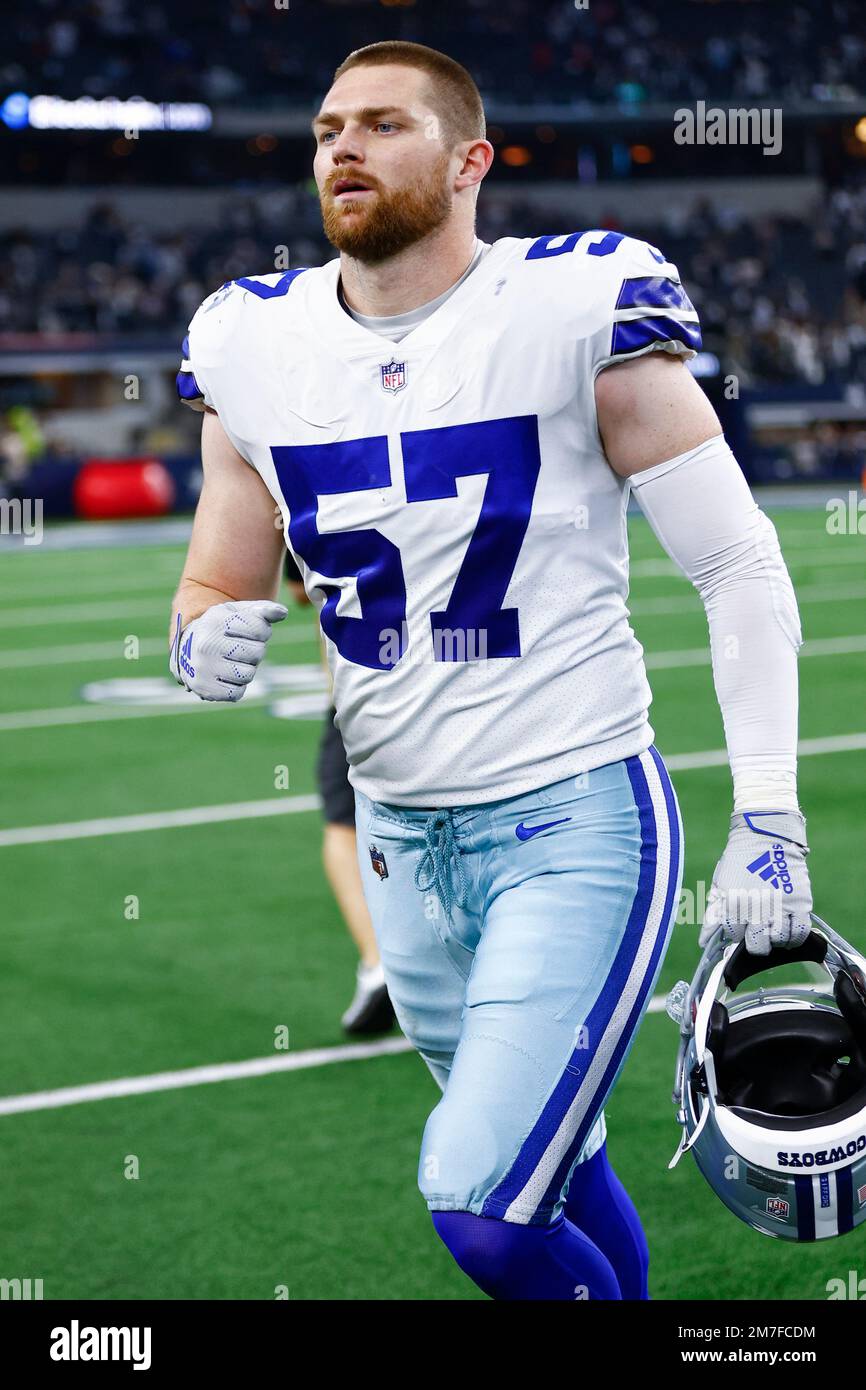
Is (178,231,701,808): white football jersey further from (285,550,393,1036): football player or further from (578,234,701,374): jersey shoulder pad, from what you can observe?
(285,550,393,1036): football player

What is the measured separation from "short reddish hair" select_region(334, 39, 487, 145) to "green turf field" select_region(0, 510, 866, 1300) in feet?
6.98

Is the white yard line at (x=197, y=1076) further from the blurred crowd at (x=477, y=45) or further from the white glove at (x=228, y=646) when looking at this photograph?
the blurred crowd at (x=477, y=45)

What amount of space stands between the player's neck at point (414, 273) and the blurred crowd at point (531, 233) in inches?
1064

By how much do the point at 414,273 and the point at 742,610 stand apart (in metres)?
0.72

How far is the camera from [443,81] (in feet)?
8.87

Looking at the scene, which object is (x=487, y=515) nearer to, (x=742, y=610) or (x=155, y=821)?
(x=742, y=610)

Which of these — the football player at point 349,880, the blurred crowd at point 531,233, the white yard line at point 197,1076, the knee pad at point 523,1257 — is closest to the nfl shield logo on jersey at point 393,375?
the knee pad at point 523,1257

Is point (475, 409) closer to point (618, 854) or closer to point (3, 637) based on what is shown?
point (618, 854)

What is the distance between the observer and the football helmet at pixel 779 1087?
7.79 ft

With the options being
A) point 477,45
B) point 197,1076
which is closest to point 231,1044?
point 197,1076

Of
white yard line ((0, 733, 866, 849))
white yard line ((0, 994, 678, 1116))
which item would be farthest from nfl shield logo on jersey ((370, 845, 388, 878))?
white yard line ((0, 733, 866, 849))

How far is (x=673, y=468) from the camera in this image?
100 inches

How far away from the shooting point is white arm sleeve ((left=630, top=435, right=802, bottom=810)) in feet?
8.34
